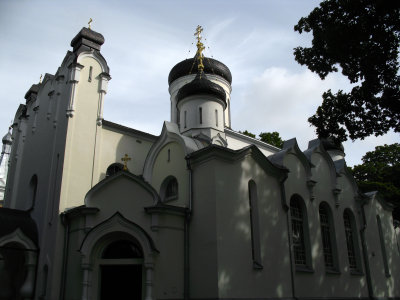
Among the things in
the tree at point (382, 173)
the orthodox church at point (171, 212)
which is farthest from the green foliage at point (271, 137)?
the orthodox church at point (171, 212)

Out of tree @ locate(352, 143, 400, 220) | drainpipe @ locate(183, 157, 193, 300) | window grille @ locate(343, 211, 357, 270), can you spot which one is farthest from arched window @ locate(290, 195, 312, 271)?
tree @ locate(352, 143, 400, 220)

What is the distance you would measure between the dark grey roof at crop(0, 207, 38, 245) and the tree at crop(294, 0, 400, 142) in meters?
9.52

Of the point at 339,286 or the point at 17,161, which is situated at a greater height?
the point at 17,161

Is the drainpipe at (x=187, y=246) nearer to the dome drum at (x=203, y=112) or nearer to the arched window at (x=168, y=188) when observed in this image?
the arched window at (x=168, y=188)

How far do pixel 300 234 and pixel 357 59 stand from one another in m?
5.96

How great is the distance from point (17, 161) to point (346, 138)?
42.6ft

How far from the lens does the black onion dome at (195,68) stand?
2028 centimetres

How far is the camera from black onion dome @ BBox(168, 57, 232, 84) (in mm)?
20281

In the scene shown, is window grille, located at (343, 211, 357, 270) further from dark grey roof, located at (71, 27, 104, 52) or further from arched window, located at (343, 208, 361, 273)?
dark grey roof, located at (71, 27, 104, 52)

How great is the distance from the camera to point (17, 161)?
16.5m

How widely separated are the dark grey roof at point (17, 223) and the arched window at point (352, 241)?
11.3 metres

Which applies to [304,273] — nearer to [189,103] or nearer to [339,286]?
[339,286]

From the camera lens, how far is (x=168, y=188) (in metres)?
13.5

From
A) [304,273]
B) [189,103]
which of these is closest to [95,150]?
[189,103]
